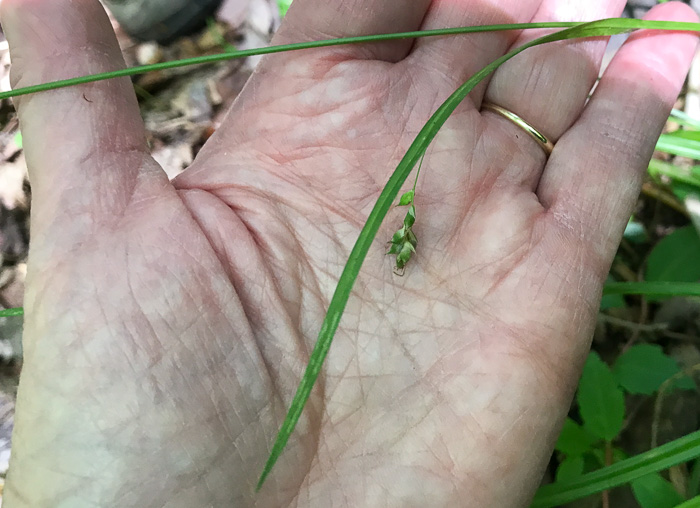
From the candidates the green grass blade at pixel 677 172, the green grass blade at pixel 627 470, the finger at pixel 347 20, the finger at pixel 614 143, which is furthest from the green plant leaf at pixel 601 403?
the finger at pixel 347 20

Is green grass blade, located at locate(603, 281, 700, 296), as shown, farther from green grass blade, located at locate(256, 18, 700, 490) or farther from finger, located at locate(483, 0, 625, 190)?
green grass blade, located at locate(256, 18, 700, 490)

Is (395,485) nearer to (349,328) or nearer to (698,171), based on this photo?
(349,328)

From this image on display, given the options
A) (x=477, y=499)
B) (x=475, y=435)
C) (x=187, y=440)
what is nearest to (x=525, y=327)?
(x=475, y=435)

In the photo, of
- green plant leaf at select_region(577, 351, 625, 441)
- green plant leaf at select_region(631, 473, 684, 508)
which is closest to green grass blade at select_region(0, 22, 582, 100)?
green plant leaf at select_region(577, 351, 625, 441)

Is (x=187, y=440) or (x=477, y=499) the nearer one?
(x=187, y=440)

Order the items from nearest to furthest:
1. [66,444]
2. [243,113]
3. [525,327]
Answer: [66,444] < [525,327] < [243,113]

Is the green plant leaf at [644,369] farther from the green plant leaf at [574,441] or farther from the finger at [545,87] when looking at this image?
the finger at [545,87]
